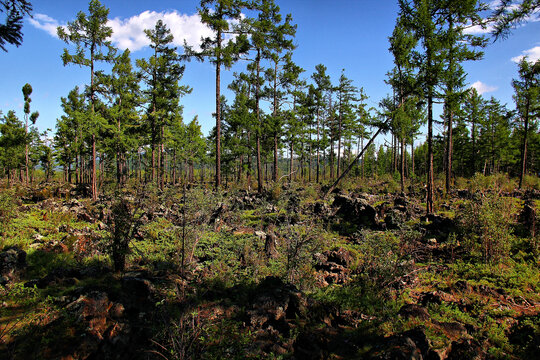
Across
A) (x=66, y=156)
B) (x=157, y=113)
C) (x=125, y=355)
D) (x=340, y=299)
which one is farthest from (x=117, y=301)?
(x=66, y=156)

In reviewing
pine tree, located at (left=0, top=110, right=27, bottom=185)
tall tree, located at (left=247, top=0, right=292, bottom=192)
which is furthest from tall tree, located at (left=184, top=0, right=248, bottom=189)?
pine tree, located at (left=0, top=110, right=27, bottom=185)

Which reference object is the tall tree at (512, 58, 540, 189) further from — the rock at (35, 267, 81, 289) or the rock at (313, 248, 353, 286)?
the rock at (35, 267, 81, 289)

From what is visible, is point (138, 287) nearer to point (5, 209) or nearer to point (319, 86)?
point (5, 209)

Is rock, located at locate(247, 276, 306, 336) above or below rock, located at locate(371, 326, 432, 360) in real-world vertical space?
below

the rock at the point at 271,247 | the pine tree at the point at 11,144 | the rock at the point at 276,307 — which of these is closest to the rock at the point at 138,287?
the rock at the point at 276,307

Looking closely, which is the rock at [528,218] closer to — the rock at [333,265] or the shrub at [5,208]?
the rock at [333,265]

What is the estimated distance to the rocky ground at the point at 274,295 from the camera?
3.93 m

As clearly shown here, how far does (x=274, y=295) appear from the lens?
514cm

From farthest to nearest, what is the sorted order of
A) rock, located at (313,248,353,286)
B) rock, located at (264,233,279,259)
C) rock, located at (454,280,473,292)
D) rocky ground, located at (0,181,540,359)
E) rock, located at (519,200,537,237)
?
rock, located at (519,200,537,237)
rock, located at (264,233,279,259)
rock, located at (313,248,353,286)
rock, located at (454,280,473,292)
rocky ground, located at (0,181,540,359)

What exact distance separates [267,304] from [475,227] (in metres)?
8.00

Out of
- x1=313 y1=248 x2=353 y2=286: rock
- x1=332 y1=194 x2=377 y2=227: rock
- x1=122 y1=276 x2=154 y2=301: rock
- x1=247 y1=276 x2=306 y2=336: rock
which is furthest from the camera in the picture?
x1=332 y1=194 x2=377 y2=227: rock

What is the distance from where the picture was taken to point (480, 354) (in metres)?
3.79

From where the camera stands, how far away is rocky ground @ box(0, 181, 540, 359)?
12.9 feet

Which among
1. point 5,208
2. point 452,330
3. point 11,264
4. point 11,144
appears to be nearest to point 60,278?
point 11,264
